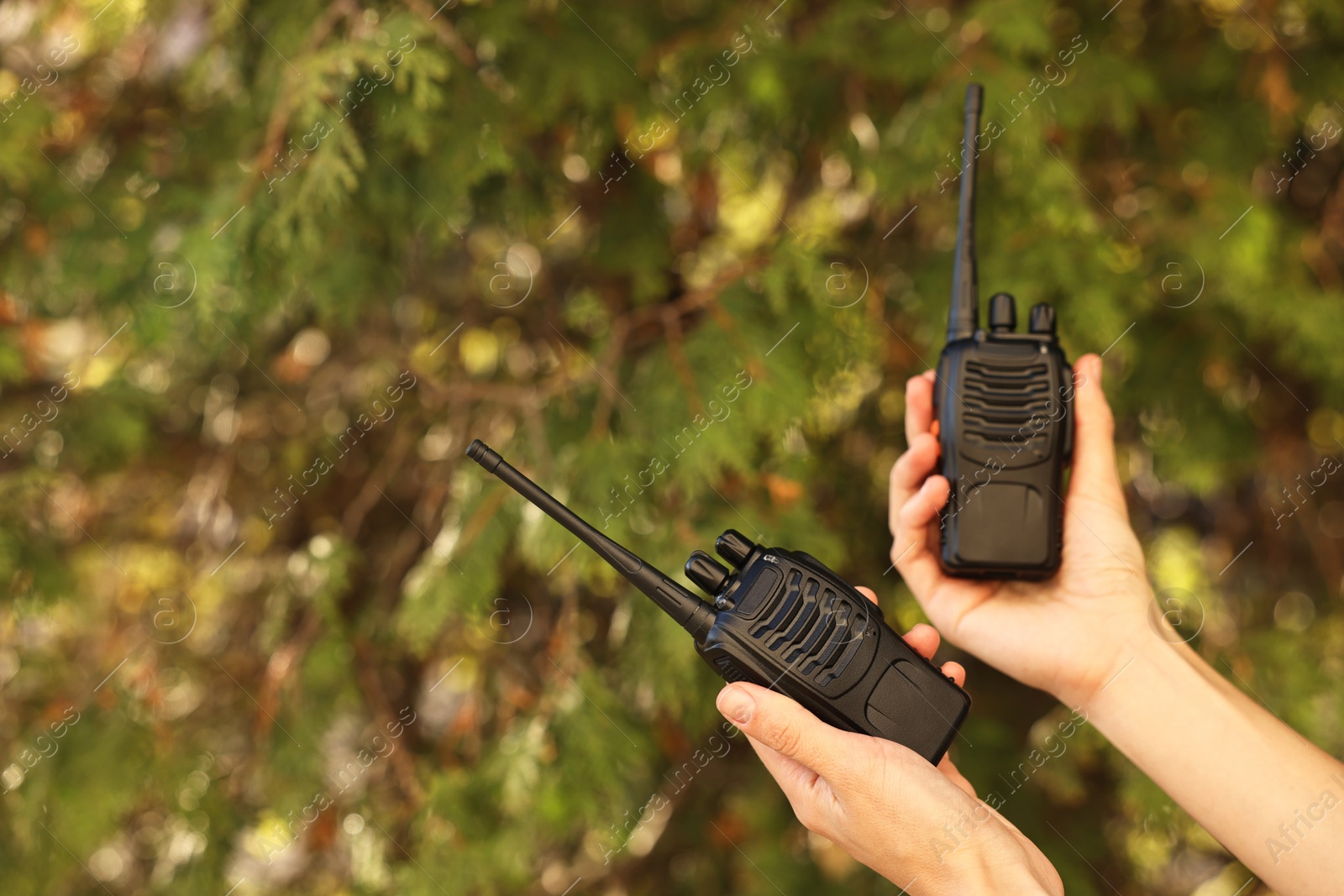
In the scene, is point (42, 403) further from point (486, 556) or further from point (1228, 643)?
point (1228, 643)

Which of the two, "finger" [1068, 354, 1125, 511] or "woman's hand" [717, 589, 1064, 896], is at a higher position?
"woman's hand" [717, 589, 1064, 896]

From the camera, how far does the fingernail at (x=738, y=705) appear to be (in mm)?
773

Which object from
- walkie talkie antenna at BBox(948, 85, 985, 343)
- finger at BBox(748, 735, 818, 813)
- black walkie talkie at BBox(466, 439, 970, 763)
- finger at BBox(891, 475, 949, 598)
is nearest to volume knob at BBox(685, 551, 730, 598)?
black walkie talkie at BBox(466, 439, 970, 763)

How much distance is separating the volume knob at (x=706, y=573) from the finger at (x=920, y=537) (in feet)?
0.86

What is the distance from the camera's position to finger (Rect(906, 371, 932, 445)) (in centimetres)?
107

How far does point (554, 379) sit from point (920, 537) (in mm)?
600

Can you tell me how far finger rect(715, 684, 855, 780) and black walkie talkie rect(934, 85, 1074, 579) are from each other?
300mm

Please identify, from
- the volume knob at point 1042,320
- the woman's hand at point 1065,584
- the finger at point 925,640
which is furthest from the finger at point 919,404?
the finger at point 925,640

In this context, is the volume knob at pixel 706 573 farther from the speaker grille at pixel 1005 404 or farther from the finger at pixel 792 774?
the speaker grille at pixel 1005 404

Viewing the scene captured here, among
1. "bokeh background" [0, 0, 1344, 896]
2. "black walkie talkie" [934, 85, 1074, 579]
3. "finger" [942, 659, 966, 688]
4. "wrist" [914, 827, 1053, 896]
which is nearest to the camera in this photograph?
"wrist" [914, 827, 1053, 896]

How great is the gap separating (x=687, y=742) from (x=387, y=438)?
29.6 inches

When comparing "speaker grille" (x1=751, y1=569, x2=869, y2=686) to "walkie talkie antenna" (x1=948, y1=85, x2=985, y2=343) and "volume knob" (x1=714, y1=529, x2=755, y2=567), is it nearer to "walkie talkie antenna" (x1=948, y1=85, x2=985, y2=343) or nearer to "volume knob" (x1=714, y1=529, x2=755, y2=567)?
"volume knob" (x1=714, y1=529, x2=755, y2=567)

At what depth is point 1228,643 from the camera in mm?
1564

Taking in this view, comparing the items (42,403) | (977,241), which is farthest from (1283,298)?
(42,403)
